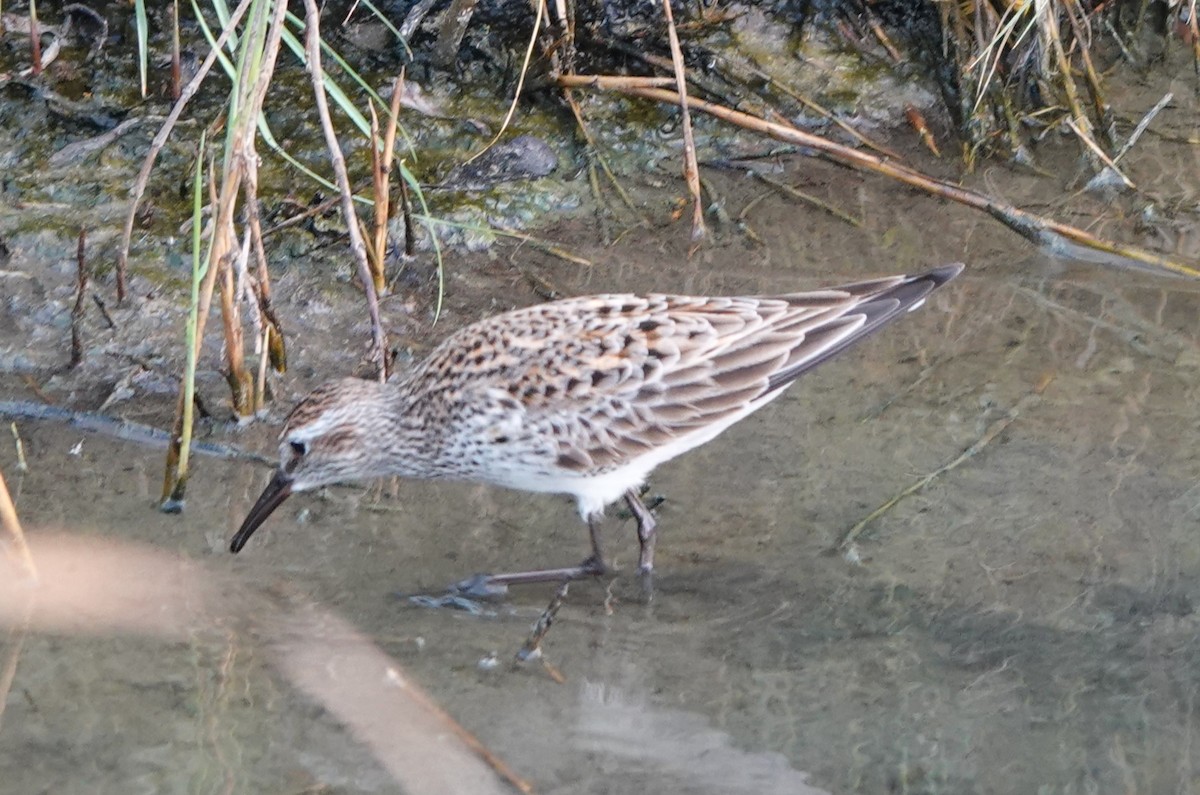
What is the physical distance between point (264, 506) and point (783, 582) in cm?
178

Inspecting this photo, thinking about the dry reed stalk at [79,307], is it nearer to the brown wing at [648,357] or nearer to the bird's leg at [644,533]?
the brown wing at [648,357]

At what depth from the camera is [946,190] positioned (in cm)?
669

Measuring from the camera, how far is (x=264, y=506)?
5008 millimetres

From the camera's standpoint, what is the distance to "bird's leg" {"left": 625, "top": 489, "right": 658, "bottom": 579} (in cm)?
517

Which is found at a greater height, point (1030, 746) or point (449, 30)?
point (449, 30)

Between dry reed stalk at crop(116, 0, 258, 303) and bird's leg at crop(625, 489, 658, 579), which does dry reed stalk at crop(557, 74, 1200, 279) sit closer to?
bird's leg at crop(625, 489, 658, 579)

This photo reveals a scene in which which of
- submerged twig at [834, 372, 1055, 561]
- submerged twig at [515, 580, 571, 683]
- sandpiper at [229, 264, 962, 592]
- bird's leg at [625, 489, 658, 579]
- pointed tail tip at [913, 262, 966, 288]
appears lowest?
submerged twig at [515, 580, 571, 683]

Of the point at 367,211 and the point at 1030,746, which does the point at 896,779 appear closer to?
the point at 1030,746

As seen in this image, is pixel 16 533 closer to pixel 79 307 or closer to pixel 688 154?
pixel 79 307

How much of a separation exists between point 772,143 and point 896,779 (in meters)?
4.23

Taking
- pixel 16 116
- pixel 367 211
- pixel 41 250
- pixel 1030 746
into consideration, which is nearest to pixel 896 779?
pixel 1030 746

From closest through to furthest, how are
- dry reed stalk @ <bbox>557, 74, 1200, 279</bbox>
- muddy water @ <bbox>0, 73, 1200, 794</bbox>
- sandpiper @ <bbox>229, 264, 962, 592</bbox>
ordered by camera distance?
muddy water @ <bbox>0, 73, 1200, 794</bbox> → sandpiper @ <bbox>229, 264, 962, 592</bbox> → dry reed stalk @ <bbox>557, 74, 1200, 279</bbox>

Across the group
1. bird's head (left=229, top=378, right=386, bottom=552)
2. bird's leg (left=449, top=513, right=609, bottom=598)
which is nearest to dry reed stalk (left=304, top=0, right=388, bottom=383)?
bird's head (left=229, top=378, right=386, bottom=552)

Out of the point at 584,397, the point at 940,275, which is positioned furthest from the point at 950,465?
the point at 584,397
